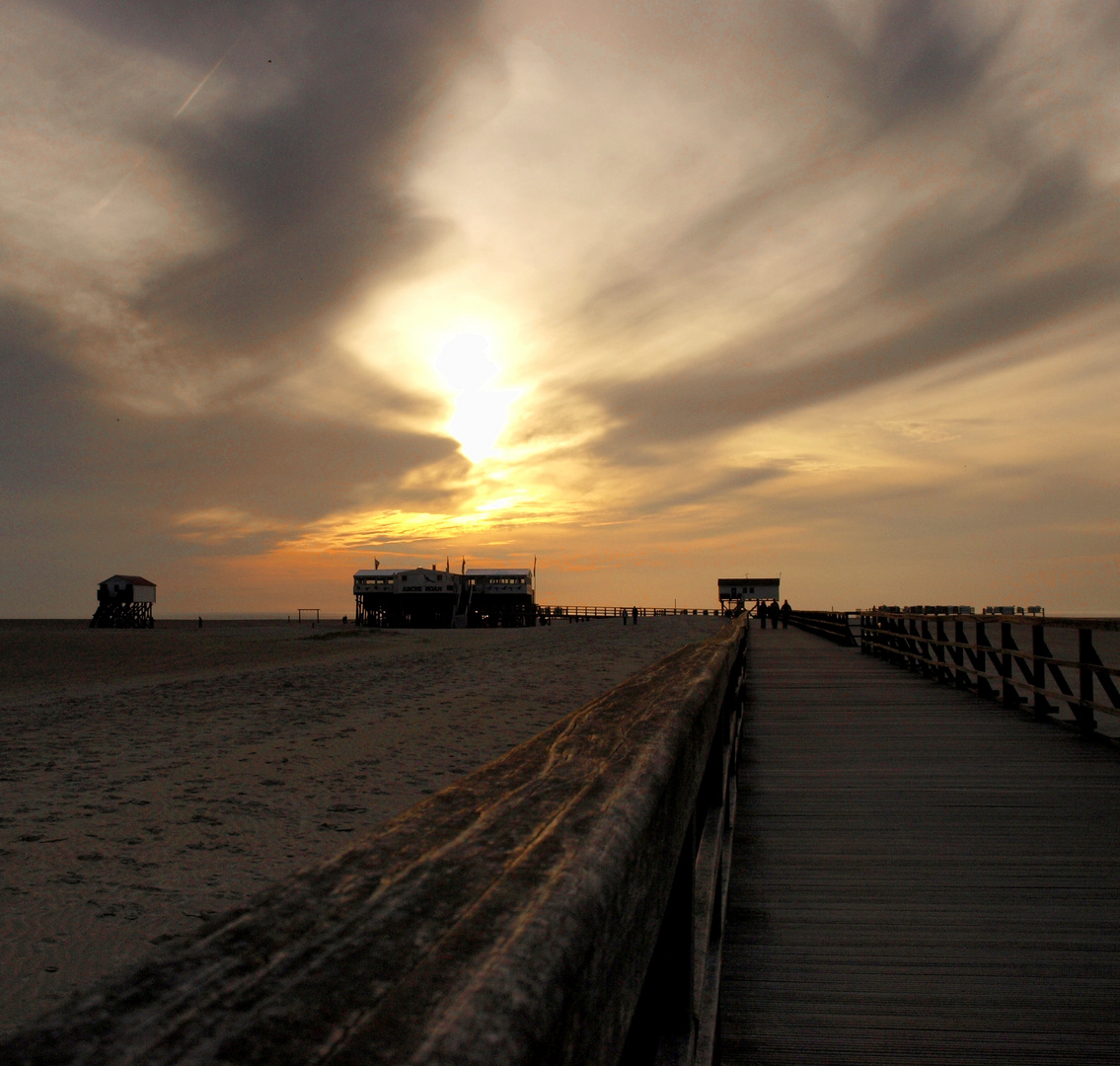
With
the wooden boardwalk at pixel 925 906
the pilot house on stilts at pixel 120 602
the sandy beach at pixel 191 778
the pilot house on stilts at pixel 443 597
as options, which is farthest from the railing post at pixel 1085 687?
the pilot house on stilts at pixel 120 602

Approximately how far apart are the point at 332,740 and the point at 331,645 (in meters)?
30.0

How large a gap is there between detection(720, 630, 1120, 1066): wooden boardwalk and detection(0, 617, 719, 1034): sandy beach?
205 cm

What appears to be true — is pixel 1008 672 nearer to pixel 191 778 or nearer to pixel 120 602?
pixel 191 778

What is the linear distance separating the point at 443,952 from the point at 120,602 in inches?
3841

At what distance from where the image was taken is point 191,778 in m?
10.8

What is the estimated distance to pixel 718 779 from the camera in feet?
10.4

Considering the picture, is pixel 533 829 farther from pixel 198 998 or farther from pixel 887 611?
pixel 887 611

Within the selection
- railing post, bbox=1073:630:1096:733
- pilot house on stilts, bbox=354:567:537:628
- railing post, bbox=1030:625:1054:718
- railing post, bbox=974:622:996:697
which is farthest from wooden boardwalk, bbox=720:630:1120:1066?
pilot house on stilts, bbox=354:567:537:628

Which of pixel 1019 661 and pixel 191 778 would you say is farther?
pixel 1019 661

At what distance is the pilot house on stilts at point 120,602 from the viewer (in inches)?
3408

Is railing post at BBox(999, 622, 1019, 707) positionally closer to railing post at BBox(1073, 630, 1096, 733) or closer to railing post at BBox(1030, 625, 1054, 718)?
railing post at BBox(1030, 625, 1054, 718)

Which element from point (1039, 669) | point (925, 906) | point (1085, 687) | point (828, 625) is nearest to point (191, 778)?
point (925, 906)

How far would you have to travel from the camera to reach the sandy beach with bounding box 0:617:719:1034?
20.9 feet

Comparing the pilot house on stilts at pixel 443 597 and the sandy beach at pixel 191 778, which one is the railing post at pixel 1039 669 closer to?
the sandy beach at pixel 191 778
